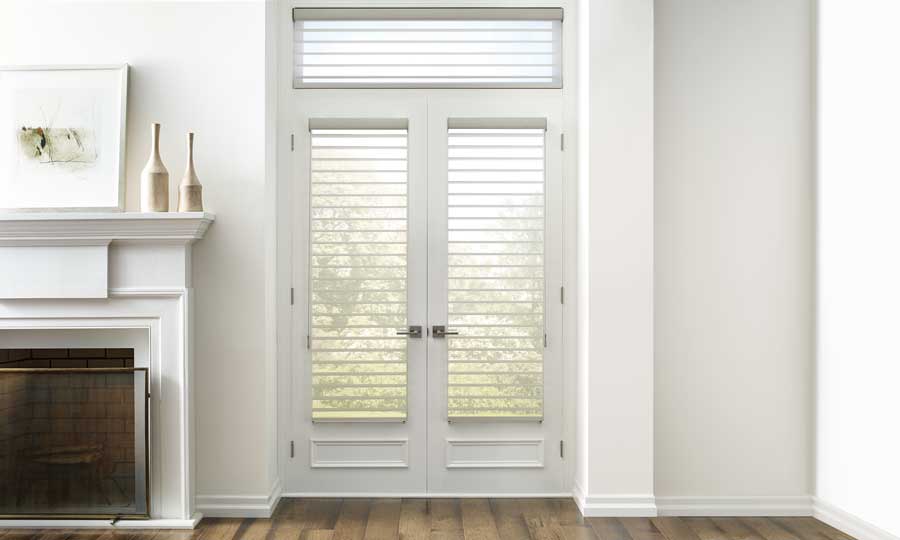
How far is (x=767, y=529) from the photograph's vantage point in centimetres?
354

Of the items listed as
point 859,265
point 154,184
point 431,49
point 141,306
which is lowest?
point 141,306

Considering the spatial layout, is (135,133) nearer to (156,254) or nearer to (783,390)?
(156,254)

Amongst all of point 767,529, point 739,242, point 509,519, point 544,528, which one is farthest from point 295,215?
point 767,529

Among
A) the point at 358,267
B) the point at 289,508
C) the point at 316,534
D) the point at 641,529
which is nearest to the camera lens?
the point at 316,534

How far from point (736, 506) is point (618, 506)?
657 millimetres

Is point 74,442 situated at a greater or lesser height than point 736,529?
greater

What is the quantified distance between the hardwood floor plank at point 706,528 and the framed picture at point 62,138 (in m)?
3.22

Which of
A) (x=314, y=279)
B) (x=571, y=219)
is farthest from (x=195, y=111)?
(x=571, y=219)

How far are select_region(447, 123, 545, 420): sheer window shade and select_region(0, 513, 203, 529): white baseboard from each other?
4.87ft

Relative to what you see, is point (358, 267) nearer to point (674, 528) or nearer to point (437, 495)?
point (437, 495)

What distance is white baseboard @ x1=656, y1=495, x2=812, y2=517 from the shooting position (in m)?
3.75

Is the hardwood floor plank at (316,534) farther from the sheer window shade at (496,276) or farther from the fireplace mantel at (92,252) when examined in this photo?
the fireplace mantel at (92,252)

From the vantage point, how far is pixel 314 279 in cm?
390

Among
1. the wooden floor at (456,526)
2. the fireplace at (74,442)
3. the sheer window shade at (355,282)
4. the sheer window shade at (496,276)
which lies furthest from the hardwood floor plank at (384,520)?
the fireplace at (74,442)
